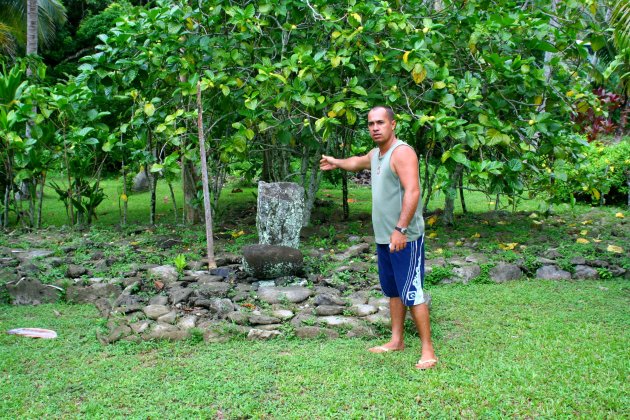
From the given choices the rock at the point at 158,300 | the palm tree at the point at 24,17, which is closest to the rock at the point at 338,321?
the rock at the point at 158,300

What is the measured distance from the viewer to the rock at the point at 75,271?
532cm

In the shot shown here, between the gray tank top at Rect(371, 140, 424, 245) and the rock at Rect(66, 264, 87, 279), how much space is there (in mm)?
3047

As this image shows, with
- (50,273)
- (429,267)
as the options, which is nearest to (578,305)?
(429,267)

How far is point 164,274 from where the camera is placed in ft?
17.3

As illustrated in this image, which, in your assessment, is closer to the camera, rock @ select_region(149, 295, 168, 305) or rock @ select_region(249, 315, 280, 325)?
rock @ select_region(249, 315, 280, 325)

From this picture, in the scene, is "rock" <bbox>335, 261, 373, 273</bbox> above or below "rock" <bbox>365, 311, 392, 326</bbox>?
above

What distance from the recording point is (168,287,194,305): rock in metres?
4.66

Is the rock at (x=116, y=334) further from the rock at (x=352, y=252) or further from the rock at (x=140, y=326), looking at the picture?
the rock at (x=352, y=252)

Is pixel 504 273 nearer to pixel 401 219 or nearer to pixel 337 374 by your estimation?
pixel 401 219

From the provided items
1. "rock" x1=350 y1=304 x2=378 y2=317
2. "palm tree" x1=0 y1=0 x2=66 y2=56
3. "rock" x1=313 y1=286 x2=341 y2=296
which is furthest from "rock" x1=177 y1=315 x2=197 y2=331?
"palm tree" x1=0 y1=0 x2=66 y2=56

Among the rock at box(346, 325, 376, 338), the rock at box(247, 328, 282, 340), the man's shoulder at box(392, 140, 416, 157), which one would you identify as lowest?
the rock at box(346, 325, 376, 338)

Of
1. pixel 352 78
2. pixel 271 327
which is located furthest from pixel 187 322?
pixel 352 78

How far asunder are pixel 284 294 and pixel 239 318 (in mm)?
570

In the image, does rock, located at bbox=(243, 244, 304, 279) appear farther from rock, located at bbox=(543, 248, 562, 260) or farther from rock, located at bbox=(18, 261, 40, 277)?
rock, located at bbox=(543, 248, 562, 260)
